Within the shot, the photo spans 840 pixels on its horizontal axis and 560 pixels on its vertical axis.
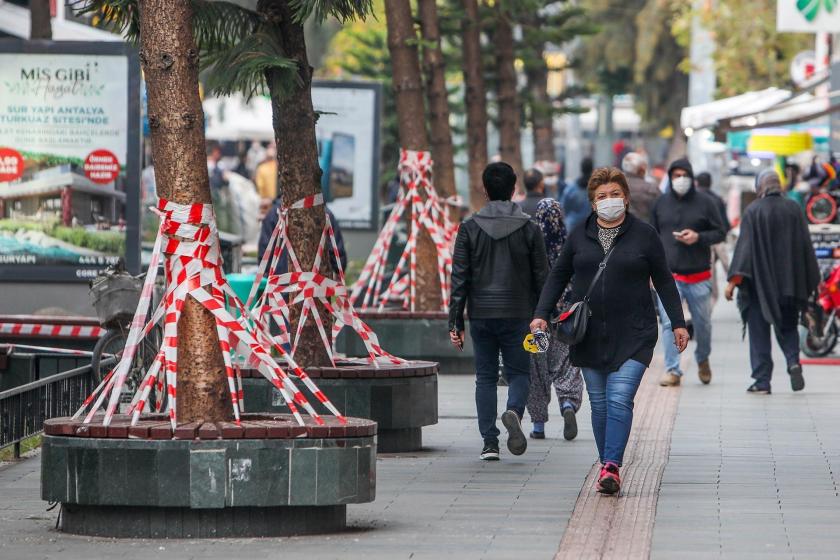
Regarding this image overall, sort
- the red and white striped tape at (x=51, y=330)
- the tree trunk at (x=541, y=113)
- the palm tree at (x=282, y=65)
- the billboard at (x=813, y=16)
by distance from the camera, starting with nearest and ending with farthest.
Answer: the palm tree at (x=282, y=65)
the red and white striped tape at (x=51, y=330)
the billboard at (x=813, y=16)
the tree trunk at (x=541, y=113)

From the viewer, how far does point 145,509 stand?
7.96 m

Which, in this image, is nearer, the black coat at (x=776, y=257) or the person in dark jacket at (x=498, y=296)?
the person in dark jacket at (x=498, y=296)

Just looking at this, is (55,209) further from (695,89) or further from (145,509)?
(695,89)

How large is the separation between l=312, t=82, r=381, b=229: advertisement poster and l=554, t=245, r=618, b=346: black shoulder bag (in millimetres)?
14303

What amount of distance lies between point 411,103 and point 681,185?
107 inches

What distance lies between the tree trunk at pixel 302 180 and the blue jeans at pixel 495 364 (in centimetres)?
91

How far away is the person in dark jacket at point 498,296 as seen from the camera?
10.8 metres

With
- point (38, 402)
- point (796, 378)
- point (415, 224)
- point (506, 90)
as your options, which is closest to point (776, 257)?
point (796, 378)

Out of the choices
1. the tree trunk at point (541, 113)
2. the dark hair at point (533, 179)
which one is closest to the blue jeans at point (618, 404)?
the dark hair at point (533, 179)

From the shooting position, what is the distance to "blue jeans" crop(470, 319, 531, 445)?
10797 mm

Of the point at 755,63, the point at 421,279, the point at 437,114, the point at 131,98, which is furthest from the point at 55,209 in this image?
the point at 755,63

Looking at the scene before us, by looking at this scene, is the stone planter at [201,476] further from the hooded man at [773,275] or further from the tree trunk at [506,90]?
the tree trunk at [506,90]

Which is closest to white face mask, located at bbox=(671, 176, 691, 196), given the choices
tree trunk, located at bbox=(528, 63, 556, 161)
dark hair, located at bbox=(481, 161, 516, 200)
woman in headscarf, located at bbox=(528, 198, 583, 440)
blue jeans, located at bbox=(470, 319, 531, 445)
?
woman in headscarf, located at bbox=(528, 198, 583, 440)

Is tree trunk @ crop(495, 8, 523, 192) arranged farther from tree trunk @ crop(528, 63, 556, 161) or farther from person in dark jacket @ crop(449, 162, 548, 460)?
person in dark jacket @ crop(449, 162, 548, 460)
